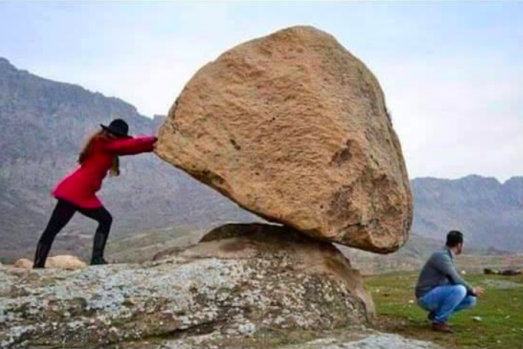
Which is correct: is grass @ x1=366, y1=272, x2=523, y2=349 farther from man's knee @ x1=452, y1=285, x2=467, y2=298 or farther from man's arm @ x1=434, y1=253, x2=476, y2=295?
man's arm @ x1=434, y1=253, x2=476, y2=295

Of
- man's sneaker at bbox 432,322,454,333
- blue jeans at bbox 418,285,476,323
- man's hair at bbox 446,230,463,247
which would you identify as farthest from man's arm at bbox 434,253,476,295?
Result: man's sneaker at bbox 432,322,454,333

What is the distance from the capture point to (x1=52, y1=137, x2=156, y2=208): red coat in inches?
610

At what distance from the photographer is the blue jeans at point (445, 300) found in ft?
51.5

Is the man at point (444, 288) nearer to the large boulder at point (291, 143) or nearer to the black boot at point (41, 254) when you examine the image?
the large boulder at point (291, 143)

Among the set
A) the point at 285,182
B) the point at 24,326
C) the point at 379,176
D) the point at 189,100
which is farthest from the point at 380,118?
the point at 24,326

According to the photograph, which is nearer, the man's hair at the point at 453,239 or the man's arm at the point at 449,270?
the man's arm at the point at 449,270

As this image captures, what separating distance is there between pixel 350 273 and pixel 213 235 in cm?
363

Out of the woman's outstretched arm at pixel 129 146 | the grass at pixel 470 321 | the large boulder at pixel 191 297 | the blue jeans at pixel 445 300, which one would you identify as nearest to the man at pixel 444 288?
the blue jeans at pixel 445 300

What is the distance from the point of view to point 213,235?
1694cm

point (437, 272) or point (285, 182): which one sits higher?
point (285, 182)

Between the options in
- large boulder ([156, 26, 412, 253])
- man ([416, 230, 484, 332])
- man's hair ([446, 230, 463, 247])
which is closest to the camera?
large boulder ([156, 26, 412, 253])

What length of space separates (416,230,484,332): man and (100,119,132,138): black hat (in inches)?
322

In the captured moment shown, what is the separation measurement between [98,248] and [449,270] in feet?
28.0

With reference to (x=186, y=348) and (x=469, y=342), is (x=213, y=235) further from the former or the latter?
(x=469, y=342)
